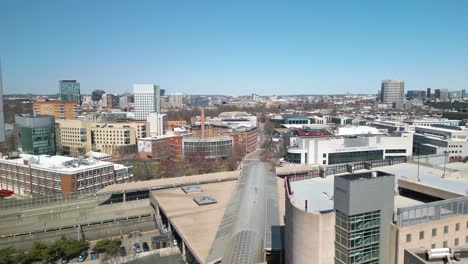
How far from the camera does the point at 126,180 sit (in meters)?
40.3

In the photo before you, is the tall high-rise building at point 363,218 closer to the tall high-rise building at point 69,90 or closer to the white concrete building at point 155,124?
the white concrete building at point 155,124

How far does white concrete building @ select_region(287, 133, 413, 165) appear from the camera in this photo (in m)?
43.3

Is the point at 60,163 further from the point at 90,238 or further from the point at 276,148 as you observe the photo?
the point at 276,148

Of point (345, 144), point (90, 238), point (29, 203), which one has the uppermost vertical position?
point (345, 144)

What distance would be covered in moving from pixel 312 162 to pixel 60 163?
29.8 m

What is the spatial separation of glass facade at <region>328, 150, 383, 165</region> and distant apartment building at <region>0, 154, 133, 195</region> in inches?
995

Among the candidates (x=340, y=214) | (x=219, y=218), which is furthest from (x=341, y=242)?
(x=219, y=218)

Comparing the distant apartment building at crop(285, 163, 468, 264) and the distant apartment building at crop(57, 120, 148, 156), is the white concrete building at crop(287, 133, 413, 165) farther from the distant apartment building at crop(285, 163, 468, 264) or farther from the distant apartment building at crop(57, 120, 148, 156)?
the distant apartment building at crop(57, 120, 148, 156)

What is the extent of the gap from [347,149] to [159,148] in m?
31.5

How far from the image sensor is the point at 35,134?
5034 cm

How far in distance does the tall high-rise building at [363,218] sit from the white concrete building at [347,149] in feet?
102

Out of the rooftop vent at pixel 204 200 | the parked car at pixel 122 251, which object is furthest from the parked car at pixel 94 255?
the rooftop vent at pixel 204 200

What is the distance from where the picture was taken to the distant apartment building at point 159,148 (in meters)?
57.2

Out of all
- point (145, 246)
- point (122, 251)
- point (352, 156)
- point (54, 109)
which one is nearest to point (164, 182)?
point (145, 246)
